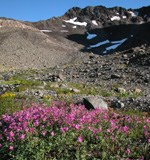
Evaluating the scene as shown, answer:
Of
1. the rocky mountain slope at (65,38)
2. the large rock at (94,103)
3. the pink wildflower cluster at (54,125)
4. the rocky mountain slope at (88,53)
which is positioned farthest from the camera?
the rocky mountain slope at (65,38)

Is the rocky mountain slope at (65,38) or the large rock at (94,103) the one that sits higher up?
the rocky mountain slope at (65,38)

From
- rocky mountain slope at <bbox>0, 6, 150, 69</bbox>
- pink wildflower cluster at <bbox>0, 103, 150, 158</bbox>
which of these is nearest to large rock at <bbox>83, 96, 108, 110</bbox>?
pink wildflower cluster at <bbox>0, 103, 150, 158</bbox>

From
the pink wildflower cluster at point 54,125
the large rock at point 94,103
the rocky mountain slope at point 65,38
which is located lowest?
the large rock at point 94,103

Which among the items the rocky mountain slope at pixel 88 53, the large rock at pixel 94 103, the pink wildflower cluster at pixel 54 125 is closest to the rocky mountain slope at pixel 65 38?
the rocky mountain slope at pixel 88 53

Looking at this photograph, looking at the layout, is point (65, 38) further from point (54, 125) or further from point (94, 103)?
point (54, 125)

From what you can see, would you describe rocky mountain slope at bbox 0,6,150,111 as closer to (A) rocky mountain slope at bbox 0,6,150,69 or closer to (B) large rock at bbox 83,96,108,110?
(A) rocky mountain slope at bbox 0,6,150,69

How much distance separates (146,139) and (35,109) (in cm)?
389

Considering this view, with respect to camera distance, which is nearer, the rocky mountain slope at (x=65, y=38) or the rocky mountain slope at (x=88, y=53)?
the rocky mountain slope at (x=88, y=53)

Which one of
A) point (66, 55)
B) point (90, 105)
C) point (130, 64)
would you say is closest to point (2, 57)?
point (66, 55)

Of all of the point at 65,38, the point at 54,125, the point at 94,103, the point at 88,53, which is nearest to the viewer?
the point at 54,125

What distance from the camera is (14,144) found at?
10.4 meters

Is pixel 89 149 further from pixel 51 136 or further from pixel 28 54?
pixel 28 54

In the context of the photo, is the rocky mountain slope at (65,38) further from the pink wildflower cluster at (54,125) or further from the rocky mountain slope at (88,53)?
the pink wildflower cluster at (54,125)

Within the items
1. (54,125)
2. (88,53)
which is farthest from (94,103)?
(88,53)
